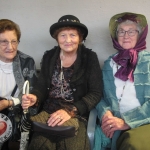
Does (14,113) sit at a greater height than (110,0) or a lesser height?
lesser

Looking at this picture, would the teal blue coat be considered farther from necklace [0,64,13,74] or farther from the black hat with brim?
necklace [0,64,13,74]

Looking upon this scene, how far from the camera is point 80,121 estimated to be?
4.95 ft

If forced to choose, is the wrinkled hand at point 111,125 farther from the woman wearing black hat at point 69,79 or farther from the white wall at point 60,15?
the white wall at point 60,15

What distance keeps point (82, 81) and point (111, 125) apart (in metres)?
0.37

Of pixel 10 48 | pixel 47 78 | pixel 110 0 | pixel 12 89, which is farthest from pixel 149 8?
pixel 12 89

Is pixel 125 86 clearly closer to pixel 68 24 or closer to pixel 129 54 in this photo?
pixel 129 54

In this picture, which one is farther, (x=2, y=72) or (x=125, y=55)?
(x=2, y=72)

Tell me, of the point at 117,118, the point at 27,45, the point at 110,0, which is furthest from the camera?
the point at 27,45

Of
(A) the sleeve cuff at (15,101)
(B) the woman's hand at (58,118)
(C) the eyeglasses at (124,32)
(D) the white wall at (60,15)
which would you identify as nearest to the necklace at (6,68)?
(A) the sleeve cuff at (15,101)

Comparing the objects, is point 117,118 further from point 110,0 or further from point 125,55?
point 110,0

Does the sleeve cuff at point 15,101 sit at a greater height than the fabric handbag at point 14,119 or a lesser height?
greater

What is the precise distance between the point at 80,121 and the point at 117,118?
0.84 feet

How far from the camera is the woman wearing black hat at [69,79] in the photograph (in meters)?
A: 1.49

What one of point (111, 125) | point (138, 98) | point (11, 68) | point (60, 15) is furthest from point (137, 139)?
point (60, 15)
